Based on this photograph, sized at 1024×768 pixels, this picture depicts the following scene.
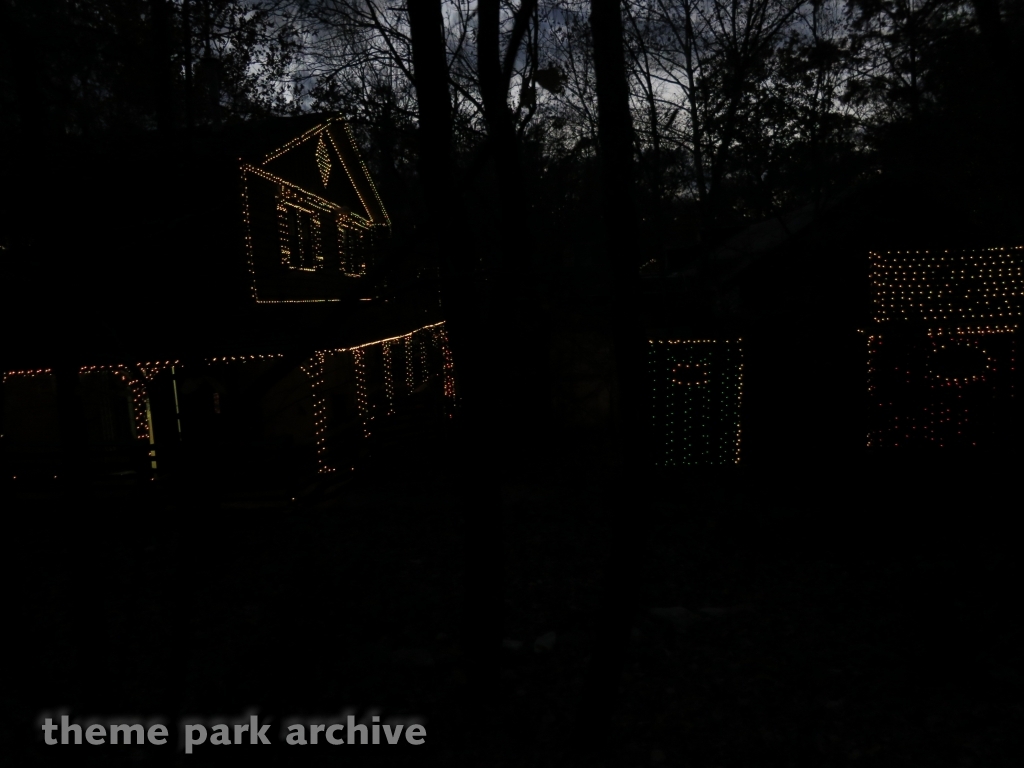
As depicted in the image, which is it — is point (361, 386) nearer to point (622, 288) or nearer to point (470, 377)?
point (470, 377)

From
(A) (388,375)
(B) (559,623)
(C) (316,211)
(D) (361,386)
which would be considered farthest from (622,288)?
(A) (388,375)

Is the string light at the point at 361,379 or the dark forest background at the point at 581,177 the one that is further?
the string light at the point at 361,379

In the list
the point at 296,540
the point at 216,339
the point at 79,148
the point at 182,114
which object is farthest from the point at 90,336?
the point at 182,114

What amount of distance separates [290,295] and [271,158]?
2807 millimetres

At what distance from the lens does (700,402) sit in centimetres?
1401

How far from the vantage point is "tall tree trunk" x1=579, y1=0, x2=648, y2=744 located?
14.8 ft

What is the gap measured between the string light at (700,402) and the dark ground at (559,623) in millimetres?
1846

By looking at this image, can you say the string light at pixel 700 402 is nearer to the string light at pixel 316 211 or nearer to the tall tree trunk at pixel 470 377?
the string light at pixel 316 211

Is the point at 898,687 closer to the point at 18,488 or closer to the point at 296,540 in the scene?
the point at 296,540

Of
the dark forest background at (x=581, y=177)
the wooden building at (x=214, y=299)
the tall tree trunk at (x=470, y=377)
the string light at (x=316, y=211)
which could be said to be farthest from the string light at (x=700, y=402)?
the tall tree trunk at (x=470, y=377)

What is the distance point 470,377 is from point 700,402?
952cm

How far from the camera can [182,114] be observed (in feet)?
76.9

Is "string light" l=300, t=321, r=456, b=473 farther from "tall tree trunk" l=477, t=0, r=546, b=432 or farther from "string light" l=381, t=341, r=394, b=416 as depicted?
"tall tree trunk" l=477, t=0, r=546, b=432

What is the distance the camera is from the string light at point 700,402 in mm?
A: 13875
